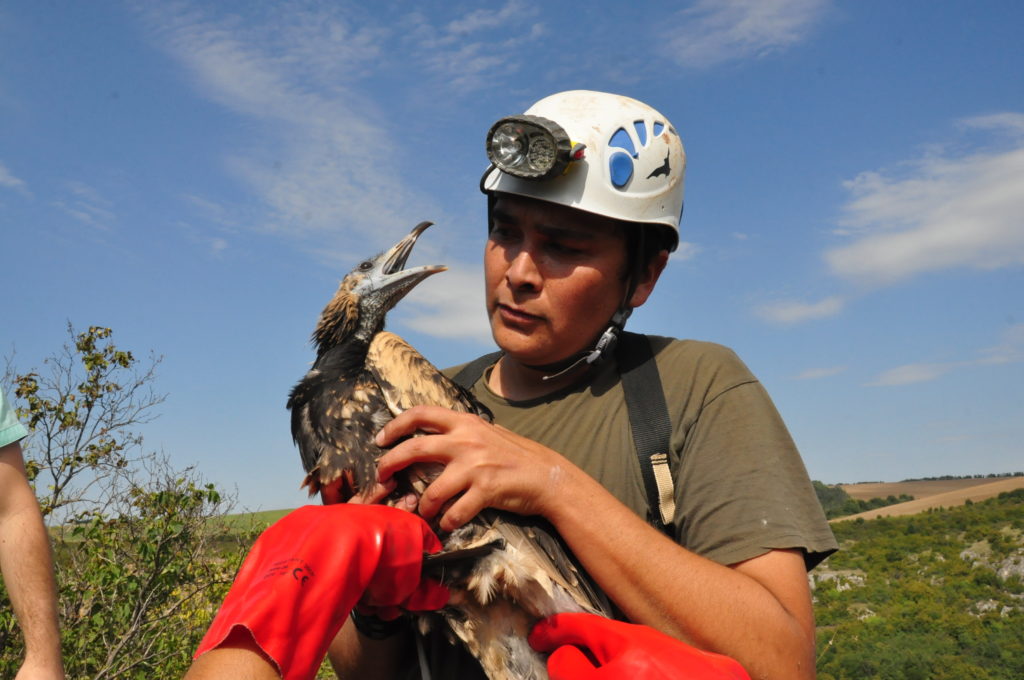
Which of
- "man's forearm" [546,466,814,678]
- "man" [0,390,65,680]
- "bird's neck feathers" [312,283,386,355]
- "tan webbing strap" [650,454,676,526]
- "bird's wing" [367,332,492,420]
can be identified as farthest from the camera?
"man" [0,390,65,680]

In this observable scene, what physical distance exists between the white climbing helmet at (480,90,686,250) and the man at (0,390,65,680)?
3262 millimetres

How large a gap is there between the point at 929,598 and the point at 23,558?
4452cm

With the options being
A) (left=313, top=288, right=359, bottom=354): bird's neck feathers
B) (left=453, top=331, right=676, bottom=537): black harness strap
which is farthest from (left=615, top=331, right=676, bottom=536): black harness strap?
(left=313, top=288, right=359, bottom=354): bird's neck feathers

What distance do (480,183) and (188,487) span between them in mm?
8313

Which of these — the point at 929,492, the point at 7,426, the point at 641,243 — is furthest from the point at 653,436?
the point at 929,492

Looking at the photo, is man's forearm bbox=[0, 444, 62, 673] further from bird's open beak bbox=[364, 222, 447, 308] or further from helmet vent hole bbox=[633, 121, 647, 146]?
helmet vent hole bbox=[633, 121, 647, 146]

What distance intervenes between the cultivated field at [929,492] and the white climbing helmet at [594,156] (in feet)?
203

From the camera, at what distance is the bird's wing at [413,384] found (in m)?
3.27

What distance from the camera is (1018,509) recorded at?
5128 cm

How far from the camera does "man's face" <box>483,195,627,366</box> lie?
3.15 meters

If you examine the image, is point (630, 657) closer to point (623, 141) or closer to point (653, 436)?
point (653, 436)

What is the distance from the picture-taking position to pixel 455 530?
8.88 ft

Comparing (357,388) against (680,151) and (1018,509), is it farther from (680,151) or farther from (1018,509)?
(1018,509)

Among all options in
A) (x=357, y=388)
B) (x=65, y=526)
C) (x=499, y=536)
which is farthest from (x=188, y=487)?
(x=499, y=536)
